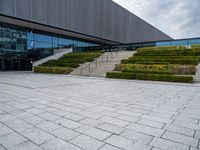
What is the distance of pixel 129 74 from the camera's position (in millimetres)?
14633

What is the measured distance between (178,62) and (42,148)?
1637 cm

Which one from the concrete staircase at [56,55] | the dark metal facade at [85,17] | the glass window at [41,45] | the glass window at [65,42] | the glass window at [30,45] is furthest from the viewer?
the glass window at [65,42]

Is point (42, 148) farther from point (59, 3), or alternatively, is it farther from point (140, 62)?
point (59, 3)

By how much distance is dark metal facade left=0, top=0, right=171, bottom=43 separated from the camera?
2198cm

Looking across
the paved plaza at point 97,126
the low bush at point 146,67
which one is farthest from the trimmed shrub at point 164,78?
the paved plaza at point 97,126

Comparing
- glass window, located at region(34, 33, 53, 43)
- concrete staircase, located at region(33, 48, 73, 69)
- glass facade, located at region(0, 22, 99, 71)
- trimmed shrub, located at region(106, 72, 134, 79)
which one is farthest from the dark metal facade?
trimmed shrub, located at region(106, 72, 134, 79)

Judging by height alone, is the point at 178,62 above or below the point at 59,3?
below

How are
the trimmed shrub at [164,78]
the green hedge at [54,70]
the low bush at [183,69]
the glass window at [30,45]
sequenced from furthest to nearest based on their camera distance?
the glass window at [30,45]
the green hedge at [54,70]
the low bush at [183,69]
the trimmed shrub at [164,78]

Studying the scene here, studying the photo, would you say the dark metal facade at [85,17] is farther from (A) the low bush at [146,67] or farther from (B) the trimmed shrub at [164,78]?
(B) the trimmed shrub at [164,78]

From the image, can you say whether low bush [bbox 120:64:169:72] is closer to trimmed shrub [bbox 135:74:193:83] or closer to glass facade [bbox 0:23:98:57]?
trimmed shrub [bbox 135:74:193:83]

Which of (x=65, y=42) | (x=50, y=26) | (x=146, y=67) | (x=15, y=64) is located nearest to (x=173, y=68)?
(x=146, y=67)

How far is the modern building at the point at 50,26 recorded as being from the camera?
73.2 feet

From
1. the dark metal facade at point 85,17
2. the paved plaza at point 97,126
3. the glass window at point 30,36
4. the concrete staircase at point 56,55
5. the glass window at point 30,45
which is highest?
the dark metal facade at point 85,17

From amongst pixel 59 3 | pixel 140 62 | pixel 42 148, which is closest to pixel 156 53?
pixel 140 62
